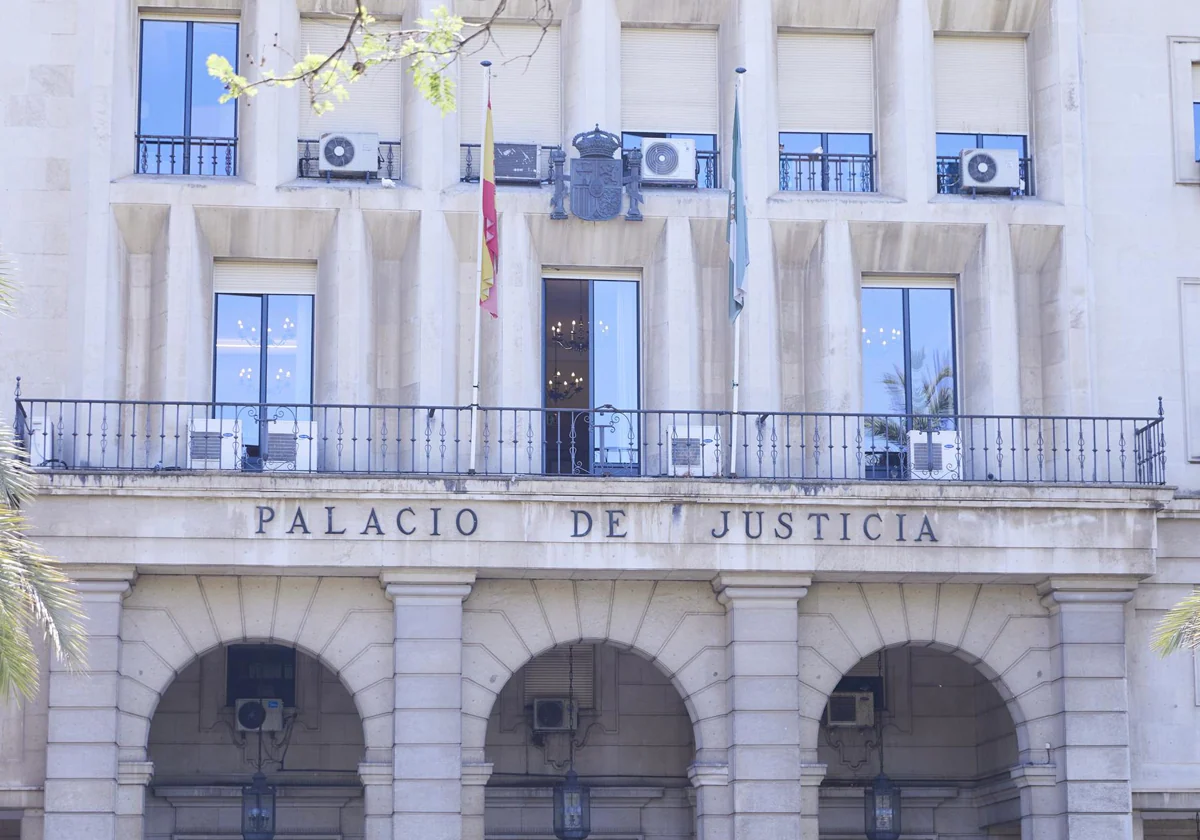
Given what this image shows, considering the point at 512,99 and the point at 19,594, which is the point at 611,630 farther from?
the point at 19,594

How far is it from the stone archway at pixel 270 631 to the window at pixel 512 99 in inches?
247

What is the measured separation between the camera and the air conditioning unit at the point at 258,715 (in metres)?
30.0

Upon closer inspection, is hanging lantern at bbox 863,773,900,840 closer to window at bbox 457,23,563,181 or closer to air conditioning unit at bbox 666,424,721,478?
air conditioning unit at bbox 666,424,721,478

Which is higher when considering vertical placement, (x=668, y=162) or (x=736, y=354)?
(x=668, y=162)

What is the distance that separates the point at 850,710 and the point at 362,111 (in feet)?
36.0

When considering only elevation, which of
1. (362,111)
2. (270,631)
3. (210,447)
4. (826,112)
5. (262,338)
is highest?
(826,112)

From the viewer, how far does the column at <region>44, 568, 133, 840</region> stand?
26062mm

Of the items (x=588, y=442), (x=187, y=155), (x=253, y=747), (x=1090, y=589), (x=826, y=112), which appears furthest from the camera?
(x=826, y=112)

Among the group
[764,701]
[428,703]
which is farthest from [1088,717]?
[428,703]

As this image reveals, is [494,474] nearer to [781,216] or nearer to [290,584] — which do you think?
[290,584]

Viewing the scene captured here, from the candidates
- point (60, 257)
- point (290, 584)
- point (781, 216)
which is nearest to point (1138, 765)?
point (781, 216)

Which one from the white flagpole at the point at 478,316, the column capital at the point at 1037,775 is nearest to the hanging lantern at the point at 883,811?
the column capital at the point at 1037,775

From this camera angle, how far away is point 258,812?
96.2 ft

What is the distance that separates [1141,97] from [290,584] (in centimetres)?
1364
